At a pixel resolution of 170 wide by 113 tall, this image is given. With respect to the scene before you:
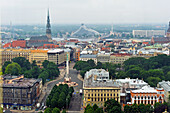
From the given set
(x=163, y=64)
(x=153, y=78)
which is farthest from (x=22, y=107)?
(x=163, y=64)

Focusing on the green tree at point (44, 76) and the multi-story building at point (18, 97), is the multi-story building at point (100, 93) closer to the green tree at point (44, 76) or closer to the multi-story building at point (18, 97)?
the multi-story building at point (18, 97)

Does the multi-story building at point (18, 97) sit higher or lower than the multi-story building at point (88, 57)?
lower

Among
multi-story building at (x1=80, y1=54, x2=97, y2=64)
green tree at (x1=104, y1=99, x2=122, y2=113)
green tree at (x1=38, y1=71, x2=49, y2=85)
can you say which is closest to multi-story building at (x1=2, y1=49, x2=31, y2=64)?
multi-story building at (x1=80, y1=54, x2=97, y2=64)

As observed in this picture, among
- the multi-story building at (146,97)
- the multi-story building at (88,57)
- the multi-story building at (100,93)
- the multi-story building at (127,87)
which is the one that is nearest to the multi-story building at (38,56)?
the multi-story building at (88,57)

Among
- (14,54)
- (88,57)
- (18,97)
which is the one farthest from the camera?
(14,54)

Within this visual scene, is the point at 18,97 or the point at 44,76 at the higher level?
the point at 44,76

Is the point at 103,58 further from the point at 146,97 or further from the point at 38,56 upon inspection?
the point at 146,97

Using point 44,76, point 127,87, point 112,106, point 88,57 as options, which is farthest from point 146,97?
point 88,57

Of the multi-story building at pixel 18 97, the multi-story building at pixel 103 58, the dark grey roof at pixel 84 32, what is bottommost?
the multi-story building at pixel 18 97

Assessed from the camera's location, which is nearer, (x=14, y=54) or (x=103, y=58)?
(x=103, y=58)

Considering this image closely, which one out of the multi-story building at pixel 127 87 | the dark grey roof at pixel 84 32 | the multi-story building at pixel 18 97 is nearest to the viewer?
the multi-story building at pixel 18 97

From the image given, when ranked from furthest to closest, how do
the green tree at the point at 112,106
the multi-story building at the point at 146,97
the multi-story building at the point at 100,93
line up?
the multi-story building at the point at 100,93
the multi-story building at the point at 146,97
the green tree at the point at 112,106
